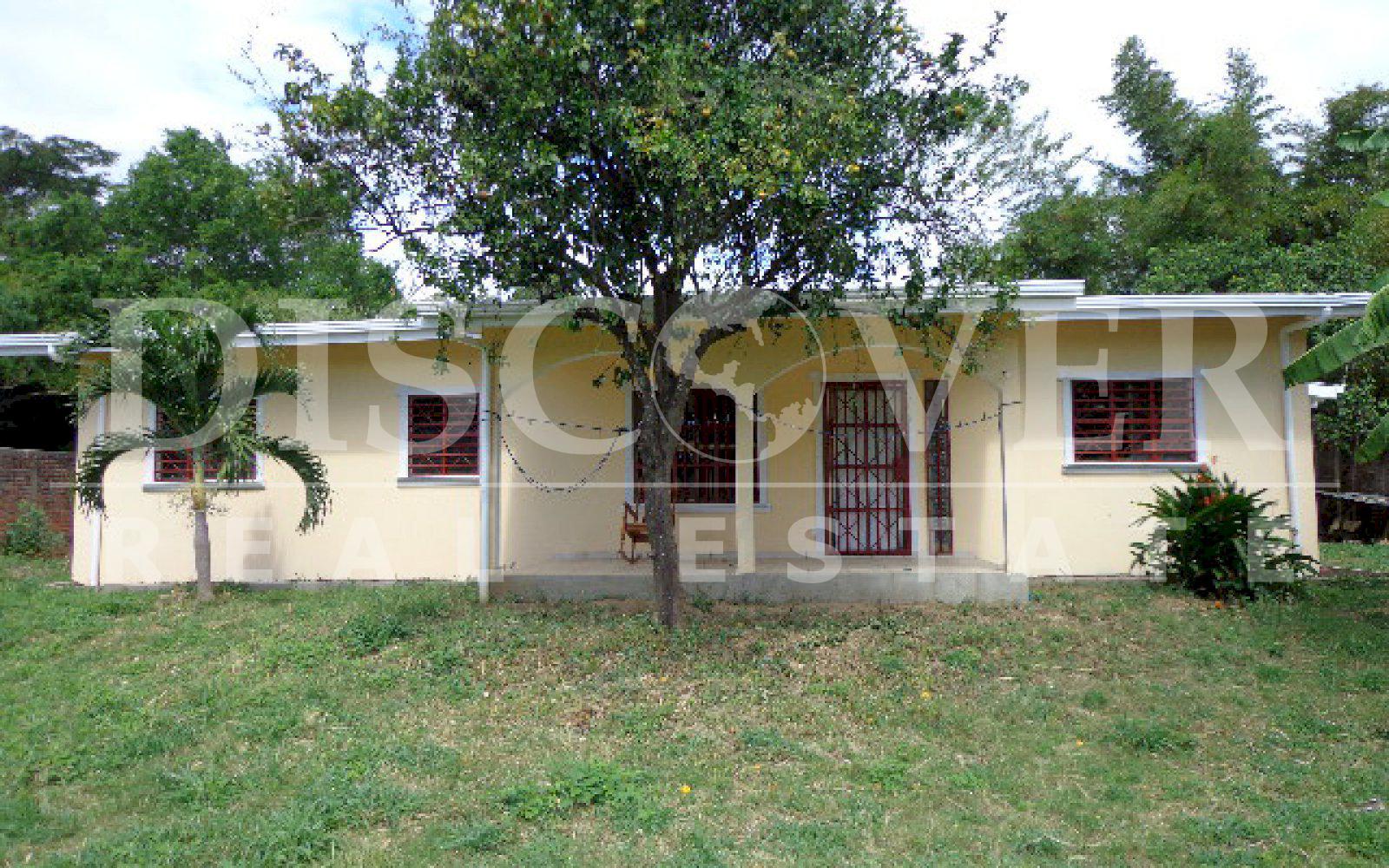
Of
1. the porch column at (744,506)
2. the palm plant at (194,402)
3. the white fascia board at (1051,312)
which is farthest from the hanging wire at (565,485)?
the palm plant at (194,402)

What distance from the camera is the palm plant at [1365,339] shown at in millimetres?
6434

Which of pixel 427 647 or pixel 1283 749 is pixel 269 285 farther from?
pixel 1283 749

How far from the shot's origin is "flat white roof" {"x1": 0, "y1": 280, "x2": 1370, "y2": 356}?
8.60m

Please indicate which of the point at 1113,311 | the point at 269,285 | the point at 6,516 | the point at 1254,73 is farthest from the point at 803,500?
the point at 1254,73

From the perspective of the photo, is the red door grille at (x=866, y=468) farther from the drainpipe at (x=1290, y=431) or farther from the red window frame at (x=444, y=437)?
the red window frame at (x=444, y=437)

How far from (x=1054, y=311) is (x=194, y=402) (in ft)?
27.7

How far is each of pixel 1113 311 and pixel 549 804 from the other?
7439mm

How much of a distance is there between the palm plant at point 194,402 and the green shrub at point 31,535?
5.33 metres

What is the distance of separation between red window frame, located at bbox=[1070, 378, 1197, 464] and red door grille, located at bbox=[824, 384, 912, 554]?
1924mm

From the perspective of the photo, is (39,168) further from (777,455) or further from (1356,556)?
Answer: (1356,556)

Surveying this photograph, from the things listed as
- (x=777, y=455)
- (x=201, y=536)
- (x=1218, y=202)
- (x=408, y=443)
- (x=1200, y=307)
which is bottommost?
(x=201, y=536)

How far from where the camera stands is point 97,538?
10828 millimetres

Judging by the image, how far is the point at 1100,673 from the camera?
6.77 m

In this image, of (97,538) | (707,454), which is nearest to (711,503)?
(707,454)
